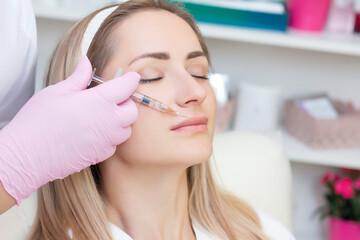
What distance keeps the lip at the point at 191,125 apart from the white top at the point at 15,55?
0.33 metres

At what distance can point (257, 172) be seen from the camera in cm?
163

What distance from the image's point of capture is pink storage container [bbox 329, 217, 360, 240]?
238 centimetres

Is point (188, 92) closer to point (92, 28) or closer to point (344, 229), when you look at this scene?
point (92, 28)

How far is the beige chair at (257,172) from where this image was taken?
1617 mm

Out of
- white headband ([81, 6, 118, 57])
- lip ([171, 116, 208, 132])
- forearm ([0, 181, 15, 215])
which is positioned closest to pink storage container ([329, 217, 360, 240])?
lip ([171, 116, 208, 132])

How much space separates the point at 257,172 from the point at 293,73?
37.7 inches

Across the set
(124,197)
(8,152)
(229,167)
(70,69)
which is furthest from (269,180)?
(8,152)

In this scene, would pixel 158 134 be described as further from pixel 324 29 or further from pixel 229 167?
pixel 324 29

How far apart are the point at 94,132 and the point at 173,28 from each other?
0.33 meters

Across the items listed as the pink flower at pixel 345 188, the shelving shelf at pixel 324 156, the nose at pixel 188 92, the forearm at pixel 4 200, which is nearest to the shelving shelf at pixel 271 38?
the shelving shelf at pixel 324 156

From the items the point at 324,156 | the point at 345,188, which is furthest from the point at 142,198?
the point at 345,188

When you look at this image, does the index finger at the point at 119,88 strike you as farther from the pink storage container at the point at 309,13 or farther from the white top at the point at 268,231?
the pink storage container at the point at 309,13

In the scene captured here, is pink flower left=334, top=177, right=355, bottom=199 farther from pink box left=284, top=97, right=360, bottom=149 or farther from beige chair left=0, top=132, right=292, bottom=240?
beige chair left=0, top=132, right=292, bottom=240

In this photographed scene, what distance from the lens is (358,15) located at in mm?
2297
